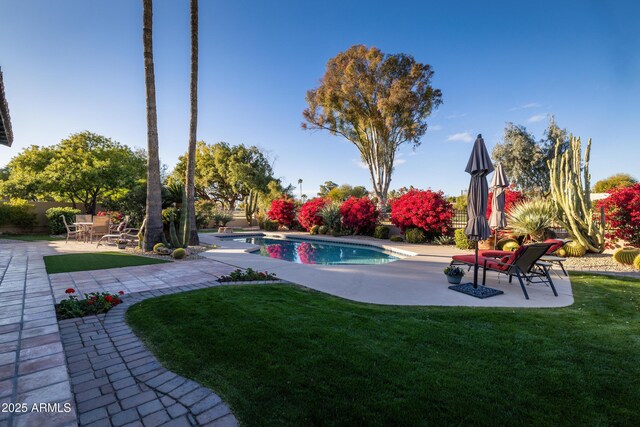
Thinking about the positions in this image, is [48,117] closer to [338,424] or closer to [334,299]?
[334,299]

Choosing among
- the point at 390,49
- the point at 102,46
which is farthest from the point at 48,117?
the point at 390,49

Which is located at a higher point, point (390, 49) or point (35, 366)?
point (390, 49)

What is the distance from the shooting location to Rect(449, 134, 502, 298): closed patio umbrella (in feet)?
16.9

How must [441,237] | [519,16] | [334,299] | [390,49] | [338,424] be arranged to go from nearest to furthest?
[338,424], [334,299], [519,16], [441,237], [390,49]

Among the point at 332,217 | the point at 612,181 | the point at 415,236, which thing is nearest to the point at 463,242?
the point at 415,236

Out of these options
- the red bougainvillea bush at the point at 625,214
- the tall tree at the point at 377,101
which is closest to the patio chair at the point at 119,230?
the tall tree at the point at 377,101

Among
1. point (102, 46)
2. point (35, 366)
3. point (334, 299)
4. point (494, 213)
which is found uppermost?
point (102, 46)

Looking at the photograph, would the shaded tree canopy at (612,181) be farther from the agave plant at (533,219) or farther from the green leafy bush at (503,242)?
the green leafy bush at (503,242)

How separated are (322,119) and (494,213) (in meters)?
17.8

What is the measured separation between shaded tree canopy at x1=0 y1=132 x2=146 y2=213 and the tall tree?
1401 centimetres

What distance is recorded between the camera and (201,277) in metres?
6.20

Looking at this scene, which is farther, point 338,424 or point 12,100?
point 12,100

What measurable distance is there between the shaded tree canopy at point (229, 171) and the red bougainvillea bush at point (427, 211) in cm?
1855

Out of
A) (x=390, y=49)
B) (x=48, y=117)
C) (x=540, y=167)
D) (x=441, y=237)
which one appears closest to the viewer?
(x=441, y=237)
